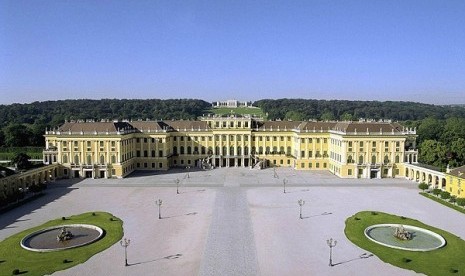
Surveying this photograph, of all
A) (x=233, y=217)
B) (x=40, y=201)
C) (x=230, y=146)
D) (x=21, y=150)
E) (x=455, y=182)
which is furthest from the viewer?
(x=21, y=150)

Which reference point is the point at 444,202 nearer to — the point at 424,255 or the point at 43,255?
the point at 424,255

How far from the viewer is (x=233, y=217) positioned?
142 feet

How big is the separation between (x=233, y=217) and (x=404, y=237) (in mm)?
17363

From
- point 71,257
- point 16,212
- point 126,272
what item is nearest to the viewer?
point 126,272

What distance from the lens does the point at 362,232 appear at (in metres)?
37.8

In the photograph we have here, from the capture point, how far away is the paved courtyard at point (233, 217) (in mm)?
29969

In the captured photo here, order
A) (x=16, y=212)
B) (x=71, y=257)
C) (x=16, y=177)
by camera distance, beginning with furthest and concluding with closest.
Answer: (x=16, y=177), (x=16, y=212), (x=71, y=257)

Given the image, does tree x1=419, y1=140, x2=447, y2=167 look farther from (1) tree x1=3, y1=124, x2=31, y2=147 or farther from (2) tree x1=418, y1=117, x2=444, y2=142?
(1) tree x1=3, y1=124, x2=31, y2=147

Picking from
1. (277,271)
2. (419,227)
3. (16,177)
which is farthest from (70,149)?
(419,227)

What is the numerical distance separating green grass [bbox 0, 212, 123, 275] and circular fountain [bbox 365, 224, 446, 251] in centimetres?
2439

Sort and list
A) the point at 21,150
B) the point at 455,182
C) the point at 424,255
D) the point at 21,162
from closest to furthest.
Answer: the point at 424,255 < the point at 455,182 < the point at 21,162 < the point at 21,150

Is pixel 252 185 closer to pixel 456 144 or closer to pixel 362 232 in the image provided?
pixel 362 232

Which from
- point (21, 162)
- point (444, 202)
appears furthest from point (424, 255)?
point (21, 162)

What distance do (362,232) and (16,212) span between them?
38.9 meters
